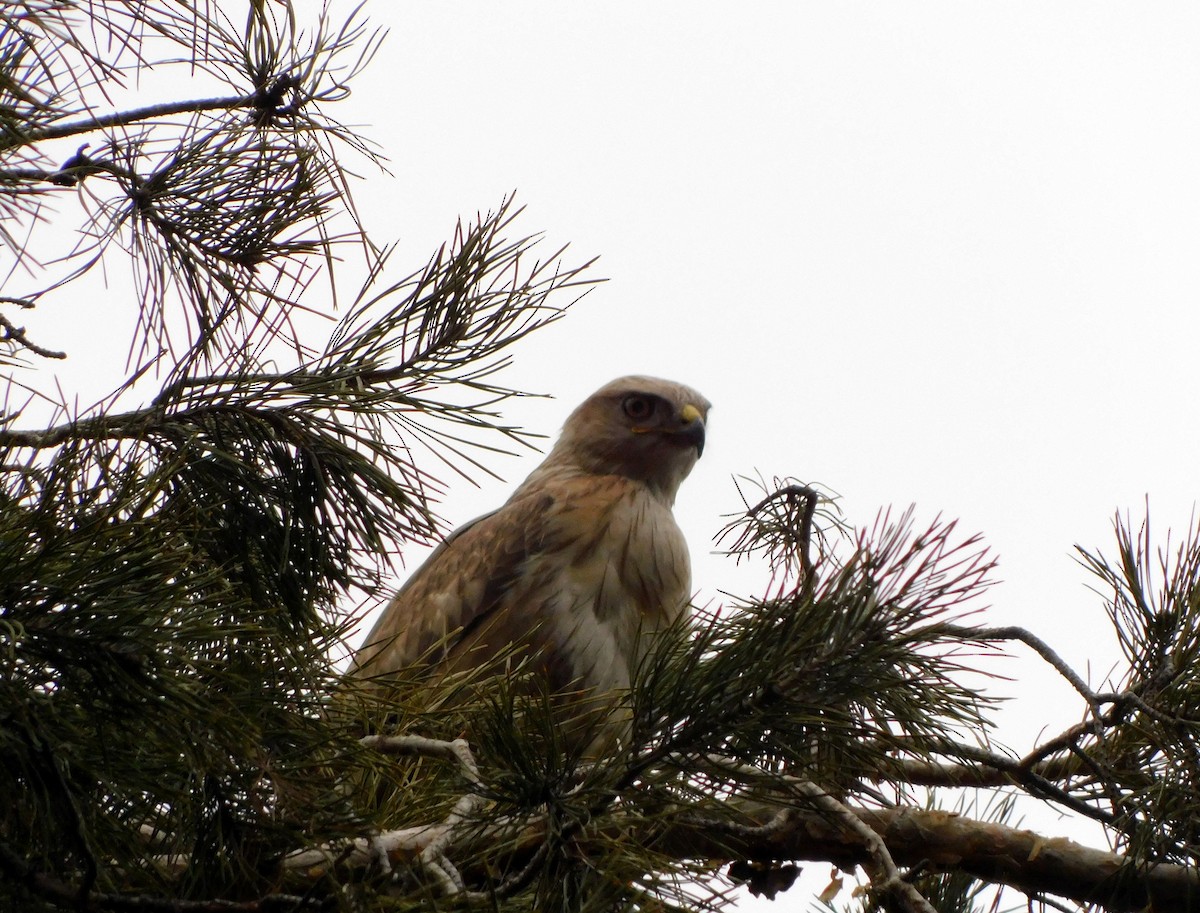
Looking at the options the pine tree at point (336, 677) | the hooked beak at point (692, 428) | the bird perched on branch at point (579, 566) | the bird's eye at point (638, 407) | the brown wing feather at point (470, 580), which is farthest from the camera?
the bird's eye at point (638, 407)

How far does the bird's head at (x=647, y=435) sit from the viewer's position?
5562mm

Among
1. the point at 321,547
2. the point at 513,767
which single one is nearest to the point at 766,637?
the point at 513,767

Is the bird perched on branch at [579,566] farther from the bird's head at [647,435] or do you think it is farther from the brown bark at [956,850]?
the brown bark at [956,850]

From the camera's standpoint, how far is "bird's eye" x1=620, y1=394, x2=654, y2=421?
5.64m

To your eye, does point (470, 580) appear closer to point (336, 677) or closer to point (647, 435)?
point (647, 435)

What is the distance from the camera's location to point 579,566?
4.88 m

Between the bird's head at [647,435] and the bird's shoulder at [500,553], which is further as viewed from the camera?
the bird's head at [647,435]

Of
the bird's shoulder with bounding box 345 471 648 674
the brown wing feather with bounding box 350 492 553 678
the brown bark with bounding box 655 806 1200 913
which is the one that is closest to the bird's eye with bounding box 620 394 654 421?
the bird's shoulder with bounding box 345 471 648 674

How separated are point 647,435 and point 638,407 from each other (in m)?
0.15

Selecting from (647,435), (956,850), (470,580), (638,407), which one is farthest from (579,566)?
(956,850)

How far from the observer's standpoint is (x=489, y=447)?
278 centimetres

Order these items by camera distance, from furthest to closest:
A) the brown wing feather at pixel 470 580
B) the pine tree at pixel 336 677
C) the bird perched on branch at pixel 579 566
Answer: the brown wing feather at pixel 470 580, the bird perched on branch at pixel 579 566, the pine tree at pixel 336 677

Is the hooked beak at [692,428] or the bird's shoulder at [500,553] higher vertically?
the hooked beak at [692,428]

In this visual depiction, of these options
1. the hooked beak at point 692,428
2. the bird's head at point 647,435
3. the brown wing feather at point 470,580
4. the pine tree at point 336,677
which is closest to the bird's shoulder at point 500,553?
the brown wing feather at point 470,580
